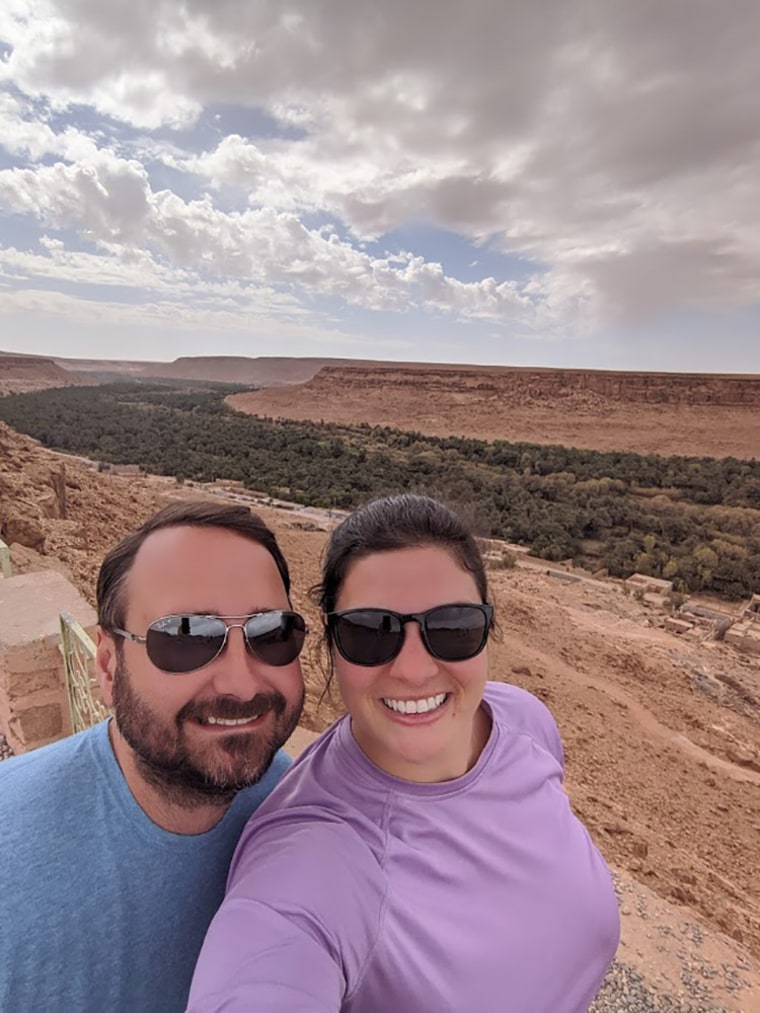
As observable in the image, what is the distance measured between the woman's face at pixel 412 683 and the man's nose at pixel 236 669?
0.20 meters

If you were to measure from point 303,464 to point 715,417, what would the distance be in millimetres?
37432

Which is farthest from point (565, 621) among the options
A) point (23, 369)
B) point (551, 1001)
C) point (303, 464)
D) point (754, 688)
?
point (23, 369)

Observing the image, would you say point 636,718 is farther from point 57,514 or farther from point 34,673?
point 57,514

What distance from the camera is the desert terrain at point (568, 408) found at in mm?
45125

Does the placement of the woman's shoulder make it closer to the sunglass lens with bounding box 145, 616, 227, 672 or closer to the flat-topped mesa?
the sunglass lens with bounding box 145, 616, 227, 672

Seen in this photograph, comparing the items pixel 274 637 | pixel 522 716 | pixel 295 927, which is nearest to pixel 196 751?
pixel 274 637

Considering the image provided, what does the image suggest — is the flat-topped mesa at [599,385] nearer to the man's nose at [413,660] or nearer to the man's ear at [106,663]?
the man's nose at [413,660]

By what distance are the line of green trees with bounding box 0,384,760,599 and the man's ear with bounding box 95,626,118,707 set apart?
1066mm

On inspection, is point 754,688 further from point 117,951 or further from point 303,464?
point 303,464

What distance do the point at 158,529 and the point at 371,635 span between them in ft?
1.91

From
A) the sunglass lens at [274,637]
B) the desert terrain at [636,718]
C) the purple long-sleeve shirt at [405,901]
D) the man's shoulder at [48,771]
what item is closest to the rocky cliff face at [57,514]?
the desert terrain at [636,718]

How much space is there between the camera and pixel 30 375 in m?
112

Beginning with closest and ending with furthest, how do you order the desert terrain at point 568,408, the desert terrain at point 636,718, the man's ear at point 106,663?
the man's ear at point 106,663, the desert terrain at point 636,718, the desert terrain at point 568,408

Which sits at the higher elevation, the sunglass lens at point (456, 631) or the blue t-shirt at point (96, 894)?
the sunglass lens at point (456, 631)
